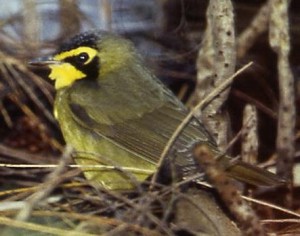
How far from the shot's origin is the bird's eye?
14.9 ft

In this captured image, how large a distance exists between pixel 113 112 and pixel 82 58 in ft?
0.83

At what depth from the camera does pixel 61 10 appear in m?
5.59

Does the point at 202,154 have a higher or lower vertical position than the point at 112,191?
higher

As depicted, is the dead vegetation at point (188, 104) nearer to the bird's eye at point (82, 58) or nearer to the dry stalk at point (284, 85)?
the dry stalk at point (284, 85)

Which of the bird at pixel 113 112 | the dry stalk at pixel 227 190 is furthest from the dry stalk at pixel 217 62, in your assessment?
the dry stalk at pixel 227 190

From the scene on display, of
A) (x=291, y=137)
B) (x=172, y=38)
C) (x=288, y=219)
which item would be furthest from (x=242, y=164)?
(x=172, y=38)

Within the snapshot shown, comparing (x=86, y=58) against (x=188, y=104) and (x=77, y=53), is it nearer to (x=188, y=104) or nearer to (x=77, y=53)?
(x=77, y=53)

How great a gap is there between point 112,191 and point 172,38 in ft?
5.96

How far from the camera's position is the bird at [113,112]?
171 inches

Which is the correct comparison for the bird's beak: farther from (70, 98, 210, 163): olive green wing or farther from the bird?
(70, 98, 210, 163): olive green wing

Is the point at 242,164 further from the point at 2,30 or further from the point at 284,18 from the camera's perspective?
the point at 2,30

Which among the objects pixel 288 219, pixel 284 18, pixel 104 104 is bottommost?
pixel 288 219

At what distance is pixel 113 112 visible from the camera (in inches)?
177

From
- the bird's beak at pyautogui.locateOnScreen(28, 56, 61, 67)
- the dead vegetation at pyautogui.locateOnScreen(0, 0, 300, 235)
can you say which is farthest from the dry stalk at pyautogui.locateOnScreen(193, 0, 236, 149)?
the bird's beak at pyautogui.locateOnScreen(28, 56, 61, 67)
